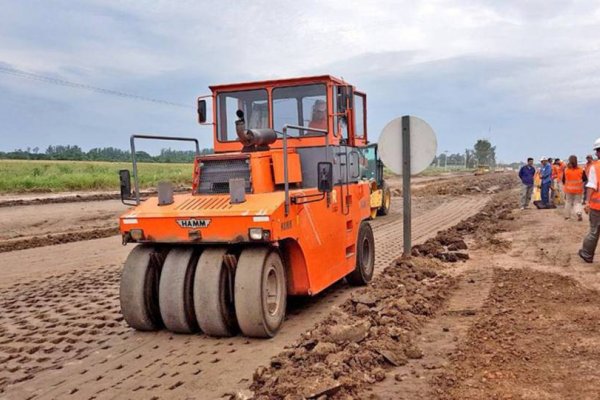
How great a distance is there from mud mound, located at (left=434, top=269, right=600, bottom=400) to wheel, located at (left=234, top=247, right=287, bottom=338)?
5.95 feet

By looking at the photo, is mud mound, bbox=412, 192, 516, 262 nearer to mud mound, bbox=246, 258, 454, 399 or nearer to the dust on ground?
the dust on ground

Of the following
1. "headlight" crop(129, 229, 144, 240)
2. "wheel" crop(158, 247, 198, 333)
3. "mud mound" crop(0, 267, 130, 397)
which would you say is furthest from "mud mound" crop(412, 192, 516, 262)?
"headlight" crop(129, 229, 144, 240)

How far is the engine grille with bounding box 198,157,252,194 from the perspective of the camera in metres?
6.34

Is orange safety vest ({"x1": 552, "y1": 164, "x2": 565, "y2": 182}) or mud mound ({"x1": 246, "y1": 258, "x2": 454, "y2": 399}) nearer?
mud mound ({"x1": 246, "y1": 258, "x2": 454, "y2": 399})

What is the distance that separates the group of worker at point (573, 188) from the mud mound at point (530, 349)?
7.41ft

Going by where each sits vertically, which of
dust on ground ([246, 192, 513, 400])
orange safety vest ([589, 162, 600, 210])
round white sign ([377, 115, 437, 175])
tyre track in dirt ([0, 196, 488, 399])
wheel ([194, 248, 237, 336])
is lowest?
tyre track in dirt ([0, 196, 488, 399])

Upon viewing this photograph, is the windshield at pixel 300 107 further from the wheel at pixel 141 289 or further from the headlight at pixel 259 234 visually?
the wheel at pixel 141 289

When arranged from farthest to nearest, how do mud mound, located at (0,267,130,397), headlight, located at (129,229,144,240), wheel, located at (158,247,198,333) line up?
headlight, located at (129,229,144,240)
wheel, located at (158,247,198,333)
mud mound, located at (0,267,130,397)

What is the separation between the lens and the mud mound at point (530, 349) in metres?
3.81

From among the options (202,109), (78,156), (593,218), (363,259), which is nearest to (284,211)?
(202,109)

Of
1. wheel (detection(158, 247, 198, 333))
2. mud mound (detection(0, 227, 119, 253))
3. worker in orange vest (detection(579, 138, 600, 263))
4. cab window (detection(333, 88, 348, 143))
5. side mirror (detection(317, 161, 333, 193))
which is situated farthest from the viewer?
mud mound (detection(0, 227, 119, 253))

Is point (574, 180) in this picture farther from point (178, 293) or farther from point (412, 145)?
point (178, 293)

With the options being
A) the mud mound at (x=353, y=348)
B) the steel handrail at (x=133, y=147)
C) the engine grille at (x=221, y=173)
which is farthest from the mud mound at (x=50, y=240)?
the mud mound at (x=353, y=348)

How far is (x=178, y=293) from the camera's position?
5574 mm
